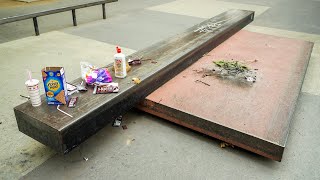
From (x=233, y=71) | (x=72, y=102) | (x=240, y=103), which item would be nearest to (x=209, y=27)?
(x=233, y=71)

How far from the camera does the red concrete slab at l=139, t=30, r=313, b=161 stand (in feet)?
6.84

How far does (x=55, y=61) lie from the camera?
150 inches

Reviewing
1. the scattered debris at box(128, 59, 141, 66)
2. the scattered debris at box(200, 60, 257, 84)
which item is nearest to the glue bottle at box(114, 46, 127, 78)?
the scattered debris at box(128, 59, 141, 66)

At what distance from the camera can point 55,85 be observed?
6.35 ft

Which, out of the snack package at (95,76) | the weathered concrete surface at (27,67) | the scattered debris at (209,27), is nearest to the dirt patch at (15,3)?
the weathered concrete surface at (27,67)

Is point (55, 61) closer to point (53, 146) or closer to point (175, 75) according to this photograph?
point (175, 75)

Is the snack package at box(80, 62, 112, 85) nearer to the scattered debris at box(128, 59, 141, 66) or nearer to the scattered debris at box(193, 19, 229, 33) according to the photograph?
the scattered debris at box(128, 59, 141, 66)

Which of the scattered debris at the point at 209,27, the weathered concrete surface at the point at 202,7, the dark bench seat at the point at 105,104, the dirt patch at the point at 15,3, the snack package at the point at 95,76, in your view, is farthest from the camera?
the dirt patch at the point at 15,3

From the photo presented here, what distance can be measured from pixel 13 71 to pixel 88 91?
1788 millimetres

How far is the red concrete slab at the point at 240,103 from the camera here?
2.08m

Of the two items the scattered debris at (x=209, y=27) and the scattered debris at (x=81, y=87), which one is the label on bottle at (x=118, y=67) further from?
the scattered debris at (x=209, y=27)

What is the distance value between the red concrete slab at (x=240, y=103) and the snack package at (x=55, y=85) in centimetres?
78

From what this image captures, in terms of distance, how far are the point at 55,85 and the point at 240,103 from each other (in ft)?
4.94

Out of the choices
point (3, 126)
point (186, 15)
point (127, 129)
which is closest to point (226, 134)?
point (127, 129)
